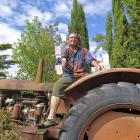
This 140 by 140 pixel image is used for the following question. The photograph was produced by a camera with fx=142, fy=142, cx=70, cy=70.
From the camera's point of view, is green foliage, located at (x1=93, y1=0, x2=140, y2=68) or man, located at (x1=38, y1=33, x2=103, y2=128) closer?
man, located at (x1=38, y1=33, x2=103, y2=128)

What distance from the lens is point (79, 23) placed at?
662 inches

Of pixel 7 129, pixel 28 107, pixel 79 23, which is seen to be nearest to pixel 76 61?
pixel 7 129

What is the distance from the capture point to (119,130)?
4.11ft

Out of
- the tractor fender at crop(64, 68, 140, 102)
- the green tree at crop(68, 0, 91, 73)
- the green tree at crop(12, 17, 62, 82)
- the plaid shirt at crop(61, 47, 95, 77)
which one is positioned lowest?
the tractor fender at crop(64, 68, 140, 102)

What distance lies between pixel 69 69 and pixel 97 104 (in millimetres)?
848

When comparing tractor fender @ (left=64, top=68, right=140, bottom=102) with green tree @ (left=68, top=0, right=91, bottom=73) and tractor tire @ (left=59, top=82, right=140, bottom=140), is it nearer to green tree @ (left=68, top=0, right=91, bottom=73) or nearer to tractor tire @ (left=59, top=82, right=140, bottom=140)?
tractor tire @ (left=59, top=82, right=140, bottom=140)

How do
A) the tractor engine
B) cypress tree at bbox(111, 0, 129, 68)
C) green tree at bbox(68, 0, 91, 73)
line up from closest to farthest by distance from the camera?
the tractor engine
cypress tree at bbox(111, 0, 129, 68)
green tree at bbox(68, 0, 91, 73)

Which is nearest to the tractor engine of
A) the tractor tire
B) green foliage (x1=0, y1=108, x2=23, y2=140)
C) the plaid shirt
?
green foliage (x1=0, y1=108, x2=23, y2=140)

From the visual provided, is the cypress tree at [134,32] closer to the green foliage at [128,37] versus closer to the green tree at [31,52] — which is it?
the green foliage at [128,37]

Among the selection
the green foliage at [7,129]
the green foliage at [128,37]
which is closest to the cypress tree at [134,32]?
the green foliage at [128,37]

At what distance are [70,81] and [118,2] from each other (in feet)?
42.5

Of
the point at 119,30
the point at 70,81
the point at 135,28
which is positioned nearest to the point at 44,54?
the point at 119,30

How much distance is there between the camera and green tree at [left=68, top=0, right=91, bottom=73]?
53.6 ft

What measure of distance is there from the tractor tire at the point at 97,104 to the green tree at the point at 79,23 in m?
Result: 14.9
